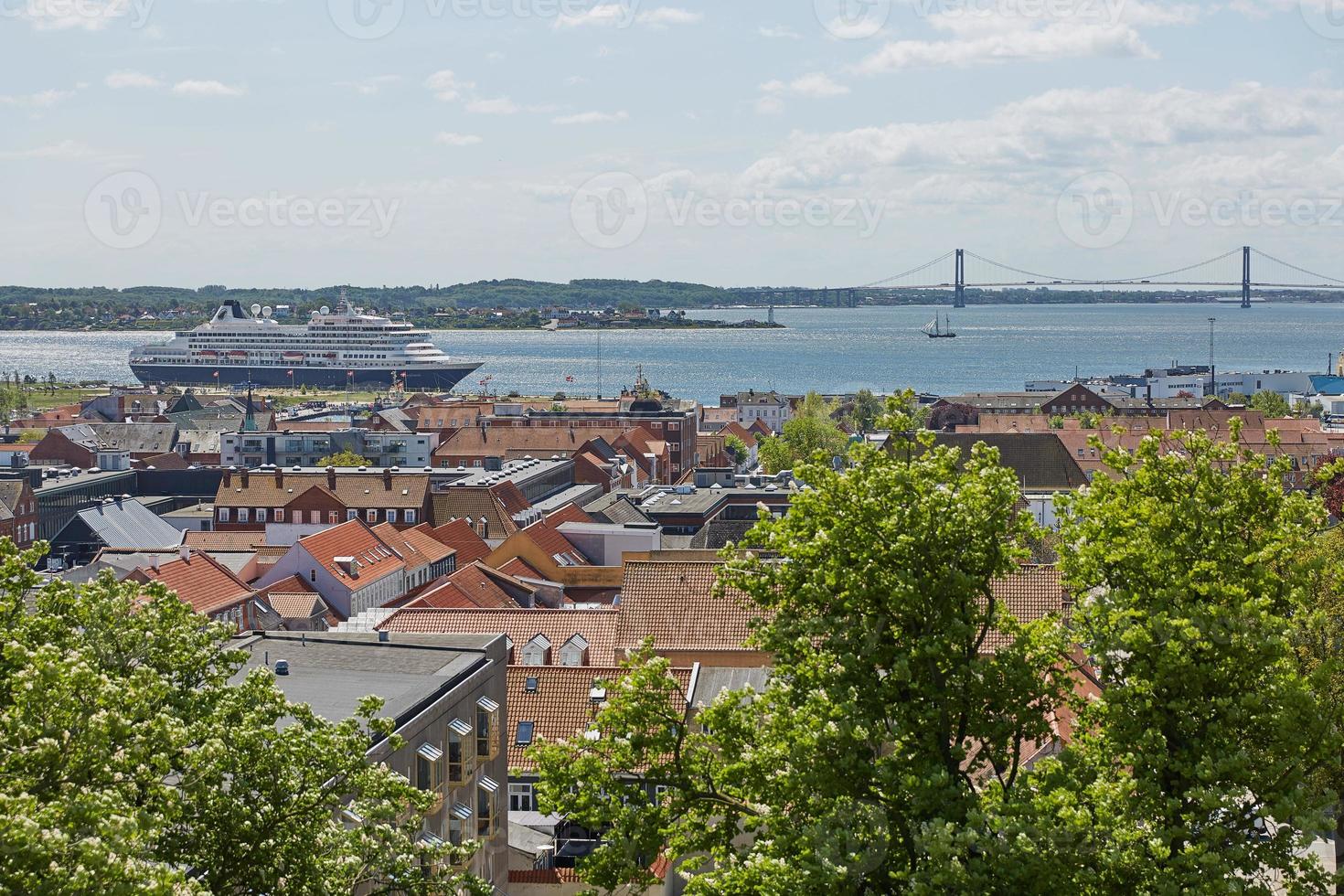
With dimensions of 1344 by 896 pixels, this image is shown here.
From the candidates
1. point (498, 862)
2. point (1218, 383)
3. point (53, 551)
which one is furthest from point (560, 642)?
point (1218, 383)

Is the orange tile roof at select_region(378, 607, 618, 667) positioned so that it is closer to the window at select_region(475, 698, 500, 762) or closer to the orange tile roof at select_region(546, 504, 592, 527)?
the window at select_region(475, 698, 500, 762)

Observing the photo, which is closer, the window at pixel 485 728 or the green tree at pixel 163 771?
the green tree at pixel 163 771

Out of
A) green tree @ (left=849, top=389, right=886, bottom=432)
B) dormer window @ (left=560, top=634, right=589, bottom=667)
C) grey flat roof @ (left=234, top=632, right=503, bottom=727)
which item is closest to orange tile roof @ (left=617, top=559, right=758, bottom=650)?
dormer window @ (left=560, top=634, right=589, bottom=667)

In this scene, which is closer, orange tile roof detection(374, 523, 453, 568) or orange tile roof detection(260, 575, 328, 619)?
orange tile roof detection(260, 575, 328, 619)

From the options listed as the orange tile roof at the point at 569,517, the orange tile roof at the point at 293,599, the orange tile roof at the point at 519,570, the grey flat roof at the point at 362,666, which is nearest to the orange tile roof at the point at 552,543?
the orange tile roof at the point at 519,570

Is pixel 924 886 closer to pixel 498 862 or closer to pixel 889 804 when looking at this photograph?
pixel 889 804

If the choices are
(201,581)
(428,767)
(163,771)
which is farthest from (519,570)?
(163,771)

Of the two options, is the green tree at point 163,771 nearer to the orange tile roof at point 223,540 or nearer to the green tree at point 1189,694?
the green tree at point 1189,694
